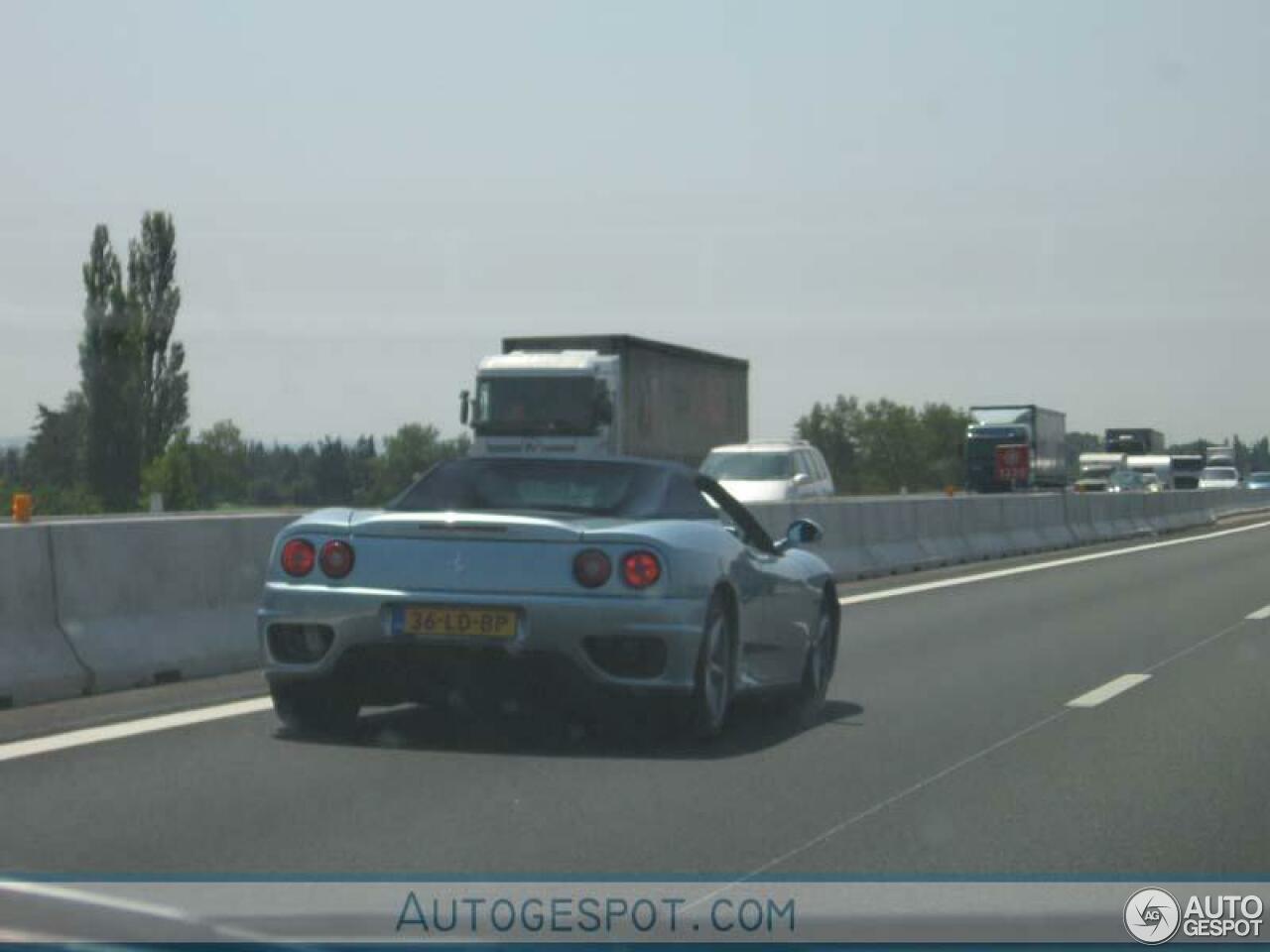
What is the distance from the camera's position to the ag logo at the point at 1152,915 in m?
5.66

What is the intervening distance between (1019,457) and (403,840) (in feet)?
211

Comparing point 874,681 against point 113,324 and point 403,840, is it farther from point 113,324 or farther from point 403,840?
point 113,324

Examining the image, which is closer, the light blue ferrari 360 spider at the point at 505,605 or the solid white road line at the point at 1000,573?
the light blue ferrari 360 spider at the point at 505,605

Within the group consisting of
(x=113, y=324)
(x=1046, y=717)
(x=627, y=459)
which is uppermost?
(x=113, y=324)

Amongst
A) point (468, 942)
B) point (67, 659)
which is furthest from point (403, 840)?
point (67, 659)

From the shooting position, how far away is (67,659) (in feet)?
Result: 35.6

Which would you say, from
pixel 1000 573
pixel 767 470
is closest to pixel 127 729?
pixel 1000 573

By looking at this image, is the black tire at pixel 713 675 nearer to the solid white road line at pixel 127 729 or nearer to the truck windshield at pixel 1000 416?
the solid white road line at pixel 127 729

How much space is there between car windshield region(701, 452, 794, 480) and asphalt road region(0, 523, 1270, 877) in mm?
21658

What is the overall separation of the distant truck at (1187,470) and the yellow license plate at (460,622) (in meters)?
96.7

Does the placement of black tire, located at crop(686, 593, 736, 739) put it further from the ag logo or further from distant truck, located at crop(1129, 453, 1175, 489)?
distant truck, located at crop(1129, 453, 1175, 489)

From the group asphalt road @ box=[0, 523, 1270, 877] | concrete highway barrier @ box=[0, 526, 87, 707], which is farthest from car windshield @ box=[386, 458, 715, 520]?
concrete highway barrier @ box=[0, 526, 87, 707]

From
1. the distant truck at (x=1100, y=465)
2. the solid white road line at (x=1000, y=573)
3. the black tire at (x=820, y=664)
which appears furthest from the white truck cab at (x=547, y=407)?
the distant truck at (x=1100, y=465)

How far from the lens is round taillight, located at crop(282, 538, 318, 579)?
900 centimetres
